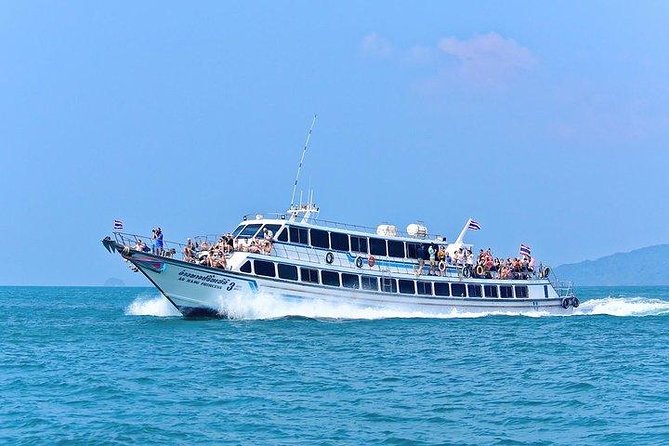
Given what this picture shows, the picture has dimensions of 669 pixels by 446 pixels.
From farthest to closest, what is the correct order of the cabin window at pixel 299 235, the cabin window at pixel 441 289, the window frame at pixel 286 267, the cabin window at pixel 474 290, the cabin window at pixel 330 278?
1. the cabin window at pixel 474 290
2. the cabin window at pixel 441 289
3. the cabin window at pixel 330 278
4. the cabin window at pixel 299 235
5. the window frame at pixel 286 267

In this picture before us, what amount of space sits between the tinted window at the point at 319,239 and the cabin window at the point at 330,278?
61.9 inches

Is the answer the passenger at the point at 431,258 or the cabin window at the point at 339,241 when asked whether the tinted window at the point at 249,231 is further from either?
the passenger at the point at 431,258

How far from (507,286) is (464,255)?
3.52 m

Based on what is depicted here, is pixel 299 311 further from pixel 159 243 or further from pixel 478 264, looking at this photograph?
pixel 478 264

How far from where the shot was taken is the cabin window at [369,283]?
45750 millimetres

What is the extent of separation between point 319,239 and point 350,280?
2.81 meters

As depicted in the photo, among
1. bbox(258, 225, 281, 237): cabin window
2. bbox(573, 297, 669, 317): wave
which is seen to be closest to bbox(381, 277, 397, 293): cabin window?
bbox(258, 225, 281, 237): cabin window

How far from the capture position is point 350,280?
1783 inches

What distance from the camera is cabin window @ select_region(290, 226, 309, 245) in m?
44.0

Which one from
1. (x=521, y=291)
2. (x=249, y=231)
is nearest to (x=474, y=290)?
(x=521, y=291)

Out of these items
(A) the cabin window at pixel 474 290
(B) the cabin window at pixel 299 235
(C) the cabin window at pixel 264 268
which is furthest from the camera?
(A) the cabin window at pixel 474 290

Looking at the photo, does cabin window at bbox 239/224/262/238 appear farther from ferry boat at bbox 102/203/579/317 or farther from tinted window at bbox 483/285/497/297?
tinted window at bbox 483/285/497/297

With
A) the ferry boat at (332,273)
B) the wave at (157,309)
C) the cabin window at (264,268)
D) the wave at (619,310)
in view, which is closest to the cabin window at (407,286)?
the ferry boat at (332,273)

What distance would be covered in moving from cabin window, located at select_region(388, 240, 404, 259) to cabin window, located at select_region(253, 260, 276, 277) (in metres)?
8.43
